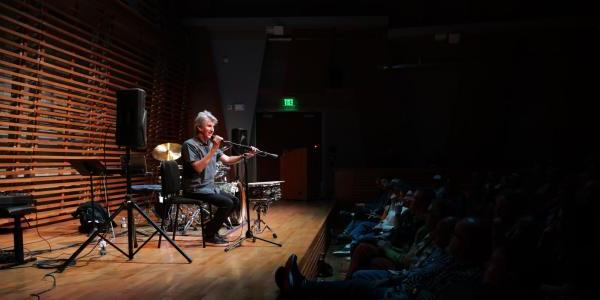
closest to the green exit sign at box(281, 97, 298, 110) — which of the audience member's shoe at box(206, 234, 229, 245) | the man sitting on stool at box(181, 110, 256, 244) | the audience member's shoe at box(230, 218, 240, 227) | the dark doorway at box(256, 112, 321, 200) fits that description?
the dark doorway at box(256, 112, 321, 200)

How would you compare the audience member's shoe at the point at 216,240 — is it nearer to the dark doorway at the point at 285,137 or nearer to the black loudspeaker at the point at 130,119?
the black loudspeaker at the point at 130,119

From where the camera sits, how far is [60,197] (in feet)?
20.6

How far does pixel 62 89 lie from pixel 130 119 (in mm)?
3351

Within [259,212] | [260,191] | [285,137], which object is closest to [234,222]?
[259,212]

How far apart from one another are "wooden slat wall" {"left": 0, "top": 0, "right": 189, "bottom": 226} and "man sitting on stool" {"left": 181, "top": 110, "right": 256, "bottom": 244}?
81cm

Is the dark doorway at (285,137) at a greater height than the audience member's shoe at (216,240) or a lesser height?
greater

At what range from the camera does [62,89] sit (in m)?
6.50

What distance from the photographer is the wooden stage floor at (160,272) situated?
9.87 ft

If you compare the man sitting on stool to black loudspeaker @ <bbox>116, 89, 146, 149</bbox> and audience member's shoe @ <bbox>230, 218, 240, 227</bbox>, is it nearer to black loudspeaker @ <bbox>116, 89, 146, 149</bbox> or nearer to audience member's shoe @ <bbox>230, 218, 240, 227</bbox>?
black loudspeaker @ <bbox>116, 89, 146, 149</bbox>

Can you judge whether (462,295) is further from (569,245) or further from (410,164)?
(410,164)

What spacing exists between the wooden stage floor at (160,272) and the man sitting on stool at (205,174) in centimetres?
29

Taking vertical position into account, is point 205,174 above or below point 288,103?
below

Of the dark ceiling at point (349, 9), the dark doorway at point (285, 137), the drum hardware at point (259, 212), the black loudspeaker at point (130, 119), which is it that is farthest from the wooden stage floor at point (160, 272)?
the dark ceiling at point (349, 9)

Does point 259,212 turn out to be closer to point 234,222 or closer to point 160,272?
point 234,222
